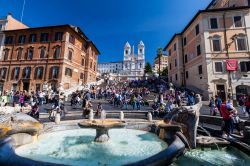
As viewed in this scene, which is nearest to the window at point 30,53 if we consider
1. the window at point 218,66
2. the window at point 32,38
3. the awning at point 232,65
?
the window at point 32,38

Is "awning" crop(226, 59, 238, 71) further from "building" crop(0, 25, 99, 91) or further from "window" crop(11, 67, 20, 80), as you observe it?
"window" crop(11, 67, 20, 80)

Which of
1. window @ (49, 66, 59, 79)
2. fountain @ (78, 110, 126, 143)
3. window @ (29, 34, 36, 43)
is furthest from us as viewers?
window @ (29, 34, 36, 43)

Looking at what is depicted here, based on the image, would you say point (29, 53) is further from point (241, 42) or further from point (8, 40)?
point (241, 42)

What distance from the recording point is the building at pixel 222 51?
72.3ft

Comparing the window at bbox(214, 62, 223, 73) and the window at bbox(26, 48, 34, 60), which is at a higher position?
the window at bbox(26, 48, 34, 60)

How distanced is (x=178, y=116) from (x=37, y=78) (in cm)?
3084

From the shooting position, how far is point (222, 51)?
23094 mm

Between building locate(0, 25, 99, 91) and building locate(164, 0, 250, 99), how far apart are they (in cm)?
2391

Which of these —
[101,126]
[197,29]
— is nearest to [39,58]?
[101,126]

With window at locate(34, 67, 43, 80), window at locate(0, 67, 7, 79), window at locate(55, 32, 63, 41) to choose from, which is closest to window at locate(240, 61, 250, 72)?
window at locate(55, 32, 63, 41)

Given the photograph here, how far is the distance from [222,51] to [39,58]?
108 ft

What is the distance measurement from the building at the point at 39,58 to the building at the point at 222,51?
23.9 metres

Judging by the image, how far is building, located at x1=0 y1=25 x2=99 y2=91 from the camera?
3005cm

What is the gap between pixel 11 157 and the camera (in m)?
3.33
